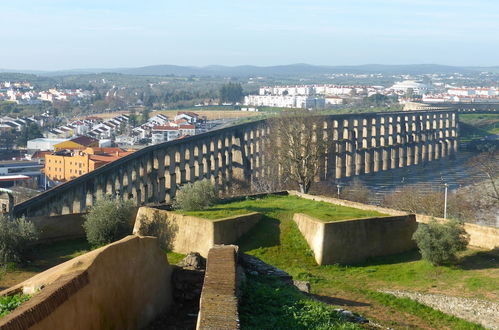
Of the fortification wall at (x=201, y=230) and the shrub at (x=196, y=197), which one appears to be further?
the shrub at (x=196, y=197)

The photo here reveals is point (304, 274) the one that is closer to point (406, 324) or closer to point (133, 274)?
point (406, 324)

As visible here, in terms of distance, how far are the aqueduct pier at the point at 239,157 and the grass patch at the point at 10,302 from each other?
17476mm

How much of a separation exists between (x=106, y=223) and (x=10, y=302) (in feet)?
46.6

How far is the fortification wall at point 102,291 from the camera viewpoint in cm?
853

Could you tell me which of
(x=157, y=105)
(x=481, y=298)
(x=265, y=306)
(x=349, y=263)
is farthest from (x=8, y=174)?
(x=157, y=105)

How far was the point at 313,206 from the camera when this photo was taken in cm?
2602

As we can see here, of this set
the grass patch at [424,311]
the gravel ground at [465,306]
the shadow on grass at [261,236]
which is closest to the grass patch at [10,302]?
the grass patch at [424,311]

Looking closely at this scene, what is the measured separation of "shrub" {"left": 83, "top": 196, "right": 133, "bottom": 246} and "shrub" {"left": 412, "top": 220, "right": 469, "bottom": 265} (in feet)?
31.3

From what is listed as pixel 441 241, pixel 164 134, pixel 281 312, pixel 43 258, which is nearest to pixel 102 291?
pixel 281 312

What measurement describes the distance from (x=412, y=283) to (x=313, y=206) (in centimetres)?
662

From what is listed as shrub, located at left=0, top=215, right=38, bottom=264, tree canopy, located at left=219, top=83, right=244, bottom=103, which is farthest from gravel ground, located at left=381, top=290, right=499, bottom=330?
tree canopy, located at left=219, top=83, right=244, bottom=103

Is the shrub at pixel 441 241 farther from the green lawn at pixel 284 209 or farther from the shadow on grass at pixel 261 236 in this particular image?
the shadow on grass at pixel 261 236

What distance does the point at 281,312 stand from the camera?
10500 mm

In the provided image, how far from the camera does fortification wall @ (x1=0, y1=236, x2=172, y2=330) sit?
28.0 feet
